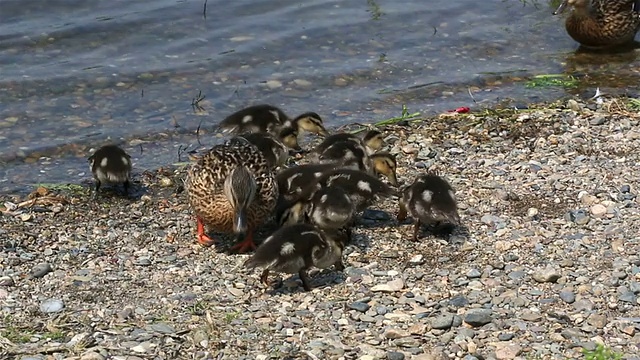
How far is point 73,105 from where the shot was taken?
30.3ft

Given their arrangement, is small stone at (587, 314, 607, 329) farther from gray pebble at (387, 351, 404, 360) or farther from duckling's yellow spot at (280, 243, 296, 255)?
duckling's yellow spot at (280, 243, 296, 255)

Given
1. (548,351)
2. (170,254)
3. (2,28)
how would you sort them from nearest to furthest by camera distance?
(548,351)
(170,254)
(2,28)

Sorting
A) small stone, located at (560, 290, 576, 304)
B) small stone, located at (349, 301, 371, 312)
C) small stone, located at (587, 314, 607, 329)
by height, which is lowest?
small stone, located at (349, 301, 371, 312)

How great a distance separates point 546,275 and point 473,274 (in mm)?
387

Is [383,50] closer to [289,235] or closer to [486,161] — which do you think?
[486,161]

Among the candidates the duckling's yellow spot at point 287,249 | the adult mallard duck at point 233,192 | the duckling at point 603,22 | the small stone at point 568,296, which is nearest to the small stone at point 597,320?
the small stone at point 568,296

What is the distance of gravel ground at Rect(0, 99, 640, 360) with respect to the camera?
500 centimetres

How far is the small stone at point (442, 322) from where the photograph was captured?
5125mm

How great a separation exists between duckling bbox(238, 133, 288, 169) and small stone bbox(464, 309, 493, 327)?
2523 mm

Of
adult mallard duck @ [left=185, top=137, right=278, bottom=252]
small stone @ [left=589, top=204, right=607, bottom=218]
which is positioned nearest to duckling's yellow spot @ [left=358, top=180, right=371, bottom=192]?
adult mallard duck @ [left=185, top=137, right=278, bottom=252]

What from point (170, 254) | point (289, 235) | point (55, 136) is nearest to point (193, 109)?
point (55, 136)

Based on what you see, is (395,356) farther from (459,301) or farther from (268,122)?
(268,122)

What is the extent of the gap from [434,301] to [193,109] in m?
4.36

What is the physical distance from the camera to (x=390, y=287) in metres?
5.64
